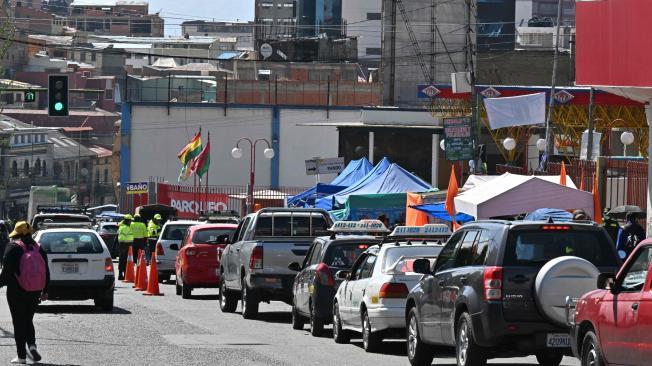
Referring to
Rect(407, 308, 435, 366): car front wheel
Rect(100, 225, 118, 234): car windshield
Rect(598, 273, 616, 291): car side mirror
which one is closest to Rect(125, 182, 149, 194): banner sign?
Rect(100, 225, 118, 234): car windshield

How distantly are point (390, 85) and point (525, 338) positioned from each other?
71.4 meters

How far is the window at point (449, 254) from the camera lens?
1695 cm

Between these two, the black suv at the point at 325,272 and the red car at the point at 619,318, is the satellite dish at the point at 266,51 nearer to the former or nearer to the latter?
the black suv at the point at 325,272

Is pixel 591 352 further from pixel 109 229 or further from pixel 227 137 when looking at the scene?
pixel 227 137

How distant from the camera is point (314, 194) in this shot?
4641 cm

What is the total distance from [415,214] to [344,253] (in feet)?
43.8

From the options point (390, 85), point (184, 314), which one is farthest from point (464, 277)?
point (390, 85)

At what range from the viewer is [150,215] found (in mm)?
68062

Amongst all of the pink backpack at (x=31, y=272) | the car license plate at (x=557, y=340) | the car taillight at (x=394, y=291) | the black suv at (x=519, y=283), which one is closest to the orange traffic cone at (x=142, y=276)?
the car taillight at (x=394, y=291)

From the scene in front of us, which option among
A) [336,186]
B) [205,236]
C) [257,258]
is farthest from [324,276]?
[336,186]

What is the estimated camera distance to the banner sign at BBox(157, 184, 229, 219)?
6981 cm

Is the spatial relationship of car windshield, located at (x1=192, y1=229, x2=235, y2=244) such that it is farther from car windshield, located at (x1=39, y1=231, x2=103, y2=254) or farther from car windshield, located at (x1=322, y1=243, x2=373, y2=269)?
car windshield, located at (x1=322, y1=243, x2=373, y2=269)

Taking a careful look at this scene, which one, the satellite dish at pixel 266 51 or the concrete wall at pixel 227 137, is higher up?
the satellite dish at pixel 266 51

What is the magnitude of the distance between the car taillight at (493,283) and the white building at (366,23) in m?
121
